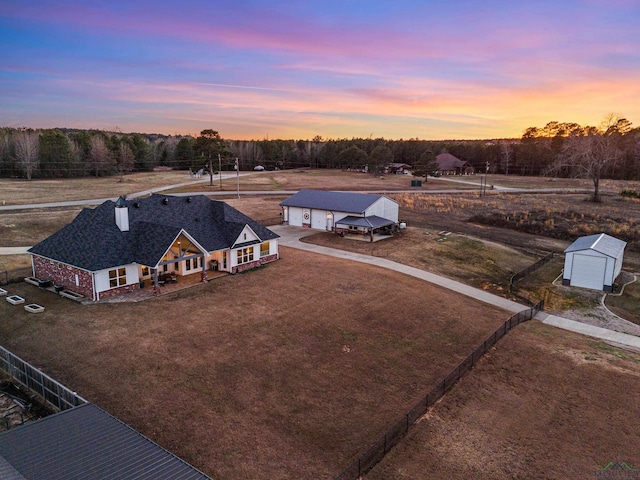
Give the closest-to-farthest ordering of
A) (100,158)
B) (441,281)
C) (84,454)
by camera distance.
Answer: (84,454), (441,281), (100,158)

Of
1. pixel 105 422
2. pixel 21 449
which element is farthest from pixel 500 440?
pixel 21 449

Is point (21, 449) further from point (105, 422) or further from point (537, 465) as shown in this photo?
point (537, 465)

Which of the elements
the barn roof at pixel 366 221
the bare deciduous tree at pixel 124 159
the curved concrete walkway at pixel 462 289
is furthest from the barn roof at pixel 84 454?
the bare deciduous tree at pixel 124 159

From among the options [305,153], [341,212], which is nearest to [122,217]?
[341,212]

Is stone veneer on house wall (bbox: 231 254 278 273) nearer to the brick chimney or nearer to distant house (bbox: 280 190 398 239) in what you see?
the brick chimney

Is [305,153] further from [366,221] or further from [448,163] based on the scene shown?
[366,221]

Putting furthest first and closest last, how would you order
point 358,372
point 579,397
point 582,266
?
1. point 582,266
2. point 358,372
3. point 579,397
